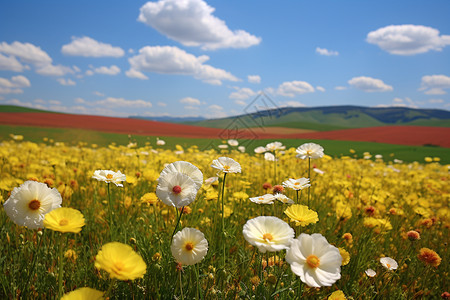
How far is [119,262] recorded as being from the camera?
69 cm

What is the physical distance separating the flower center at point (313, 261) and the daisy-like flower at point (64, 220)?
673mm

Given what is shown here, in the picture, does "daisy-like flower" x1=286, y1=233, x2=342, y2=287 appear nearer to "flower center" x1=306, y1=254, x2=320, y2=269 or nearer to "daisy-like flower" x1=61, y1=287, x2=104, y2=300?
"flower center" x1=306, y1=254, x2=320, y2=269

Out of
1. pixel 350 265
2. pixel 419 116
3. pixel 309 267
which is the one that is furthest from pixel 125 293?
pixel 419 116

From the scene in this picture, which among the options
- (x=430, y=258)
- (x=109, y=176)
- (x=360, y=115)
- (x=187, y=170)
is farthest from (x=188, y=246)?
(x=360, y=115)

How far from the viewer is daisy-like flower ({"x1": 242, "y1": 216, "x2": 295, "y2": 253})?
79 centimetres

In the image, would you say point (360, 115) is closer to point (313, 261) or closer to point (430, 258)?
point (430, 258)

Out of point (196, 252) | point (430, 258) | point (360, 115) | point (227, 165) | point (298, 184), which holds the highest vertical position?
point (360, 115)

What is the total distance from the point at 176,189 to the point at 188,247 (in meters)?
0.22

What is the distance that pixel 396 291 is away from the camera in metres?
1.53

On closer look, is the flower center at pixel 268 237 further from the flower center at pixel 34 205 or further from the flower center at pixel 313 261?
the flower center at pixel 34 205

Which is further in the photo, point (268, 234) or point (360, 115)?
point (360, 115)

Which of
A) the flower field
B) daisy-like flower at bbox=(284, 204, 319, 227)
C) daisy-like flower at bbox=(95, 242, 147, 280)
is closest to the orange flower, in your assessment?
the flower field

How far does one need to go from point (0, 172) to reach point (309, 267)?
3.99m

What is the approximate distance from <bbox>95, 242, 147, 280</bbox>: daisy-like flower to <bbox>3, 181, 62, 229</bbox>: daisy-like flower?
0.40 m
